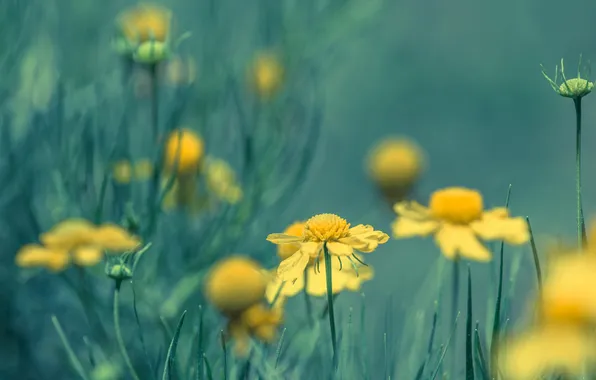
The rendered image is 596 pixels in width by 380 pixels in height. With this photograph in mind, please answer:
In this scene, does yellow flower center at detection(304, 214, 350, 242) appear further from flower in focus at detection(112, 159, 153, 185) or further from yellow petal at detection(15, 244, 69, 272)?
flower in focus at detection(112, 159, 153, 185)

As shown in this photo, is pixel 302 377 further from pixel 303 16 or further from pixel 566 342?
pixel 303 16

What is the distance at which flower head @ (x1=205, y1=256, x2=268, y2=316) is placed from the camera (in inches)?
29.3

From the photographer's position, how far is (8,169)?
96cm

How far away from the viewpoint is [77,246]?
71cm

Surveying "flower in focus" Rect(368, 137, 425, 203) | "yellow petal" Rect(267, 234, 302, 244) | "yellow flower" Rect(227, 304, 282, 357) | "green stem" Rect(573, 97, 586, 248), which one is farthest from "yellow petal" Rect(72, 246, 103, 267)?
"flower in focus" Rect(368, 137, 425, 203)

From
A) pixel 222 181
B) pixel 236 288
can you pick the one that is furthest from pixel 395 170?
pixel 236 288

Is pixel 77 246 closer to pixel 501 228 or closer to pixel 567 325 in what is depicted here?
pixel 501 228

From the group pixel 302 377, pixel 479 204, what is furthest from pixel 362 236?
pixel 302 377

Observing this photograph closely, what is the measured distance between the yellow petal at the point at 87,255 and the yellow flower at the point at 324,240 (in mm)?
204

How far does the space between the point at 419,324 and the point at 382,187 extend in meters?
0.95

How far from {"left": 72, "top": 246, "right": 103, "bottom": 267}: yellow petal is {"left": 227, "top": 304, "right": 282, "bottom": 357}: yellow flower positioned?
0.33 ft

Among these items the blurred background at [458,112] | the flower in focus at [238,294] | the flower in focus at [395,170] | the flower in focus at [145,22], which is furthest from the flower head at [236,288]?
the flower in focus at [395,170]

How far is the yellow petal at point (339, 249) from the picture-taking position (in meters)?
0.50

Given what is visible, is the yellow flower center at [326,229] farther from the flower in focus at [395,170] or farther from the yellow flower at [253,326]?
the flower in focus at [395,170]
